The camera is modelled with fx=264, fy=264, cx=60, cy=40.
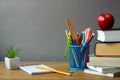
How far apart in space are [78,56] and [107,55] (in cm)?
15

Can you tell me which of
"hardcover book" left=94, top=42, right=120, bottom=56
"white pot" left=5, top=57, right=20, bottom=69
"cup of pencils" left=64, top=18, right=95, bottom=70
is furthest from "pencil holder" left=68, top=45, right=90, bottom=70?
"white pot" left=5, top=57, right=20, bottom=69

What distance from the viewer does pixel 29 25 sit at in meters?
1.50

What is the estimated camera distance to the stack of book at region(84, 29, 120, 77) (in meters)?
1.02

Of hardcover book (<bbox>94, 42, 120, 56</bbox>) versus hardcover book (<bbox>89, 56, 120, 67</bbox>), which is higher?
hardcover book (<bbox>94, 42, 120, 56</bbox>)

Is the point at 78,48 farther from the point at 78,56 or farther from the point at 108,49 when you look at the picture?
the point at 108,49

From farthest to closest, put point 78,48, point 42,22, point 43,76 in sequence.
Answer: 1. point 42,22
2. point 78,48
3. point 43,76

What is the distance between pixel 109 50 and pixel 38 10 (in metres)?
0.60

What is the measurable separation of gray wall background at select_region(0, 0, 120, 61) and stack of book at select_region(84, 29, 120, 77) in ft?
1.55

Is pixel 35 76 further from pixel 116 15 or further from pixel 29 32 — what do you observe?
pixel 116 15

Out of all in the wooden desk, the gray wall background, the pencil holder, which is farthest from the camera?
the gray wall background

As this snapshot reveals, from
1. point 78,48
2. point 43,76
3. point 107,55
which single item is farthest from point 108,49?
point 43,76

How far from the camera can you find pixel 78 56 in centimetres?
115

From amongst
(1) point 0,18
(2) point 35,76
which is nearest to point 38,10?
(1) point 0,18

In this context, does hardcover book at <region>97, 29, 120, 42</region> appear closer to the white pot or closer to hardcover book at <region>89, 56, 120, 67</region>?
hardcover book at <region>89, 56, 120, 67</region>
